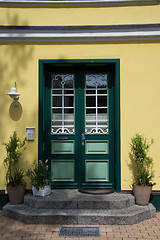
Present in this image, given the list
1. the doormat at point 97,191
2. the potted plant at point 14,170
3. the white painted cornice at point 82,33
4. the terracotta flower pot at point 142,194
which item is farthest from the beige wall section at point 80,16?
the doormat at point 97,191

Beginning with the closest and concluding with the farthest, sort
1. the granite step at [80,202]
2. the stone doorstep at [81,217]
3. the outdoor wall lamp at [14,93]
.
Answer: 1. the stone doorstep at [81,217]
2. the granite step at [80,202]
3. the outdoor wall lamp at [14,93]

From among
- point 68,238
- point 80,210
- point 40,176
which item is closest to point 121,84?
point 40,176

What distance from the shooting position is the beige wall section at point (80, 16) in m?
5.25

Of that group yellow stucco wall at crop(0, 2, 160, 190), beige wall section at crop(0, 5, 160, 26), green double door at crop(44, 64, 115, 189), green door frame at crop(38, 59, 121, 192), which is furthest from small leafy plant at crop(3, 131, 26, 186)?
beige wall section at crop(0, 5, 160, 26)

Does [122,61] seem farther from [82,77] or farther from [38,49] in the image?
[38,49]

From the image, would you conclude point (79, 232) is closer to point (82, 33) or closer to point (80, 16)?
point (82, 33)

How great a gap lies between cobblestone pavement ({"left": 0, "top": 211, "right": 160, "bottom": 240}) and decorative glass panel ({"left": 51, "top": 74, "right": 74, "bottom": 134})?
6.42 feet

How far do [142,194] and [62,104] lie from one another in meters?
2.38

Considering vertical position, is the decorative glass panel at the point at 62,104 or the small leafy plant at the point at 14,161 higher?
the decorative glass panel at the point at 62,104

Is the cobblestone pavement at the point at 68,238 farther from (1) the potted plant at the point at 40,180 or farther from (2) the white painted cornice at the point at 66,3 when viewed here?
(2) the white painted cornice at the point at 66,3

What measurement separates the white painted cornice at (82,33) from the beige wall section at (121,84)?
137 millimetres

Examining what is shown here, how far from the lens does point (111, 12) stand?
5.28m

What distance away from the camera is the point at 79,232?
4.10 metres

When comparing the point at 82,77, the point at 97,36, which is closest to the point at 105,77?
the point at 82,77
